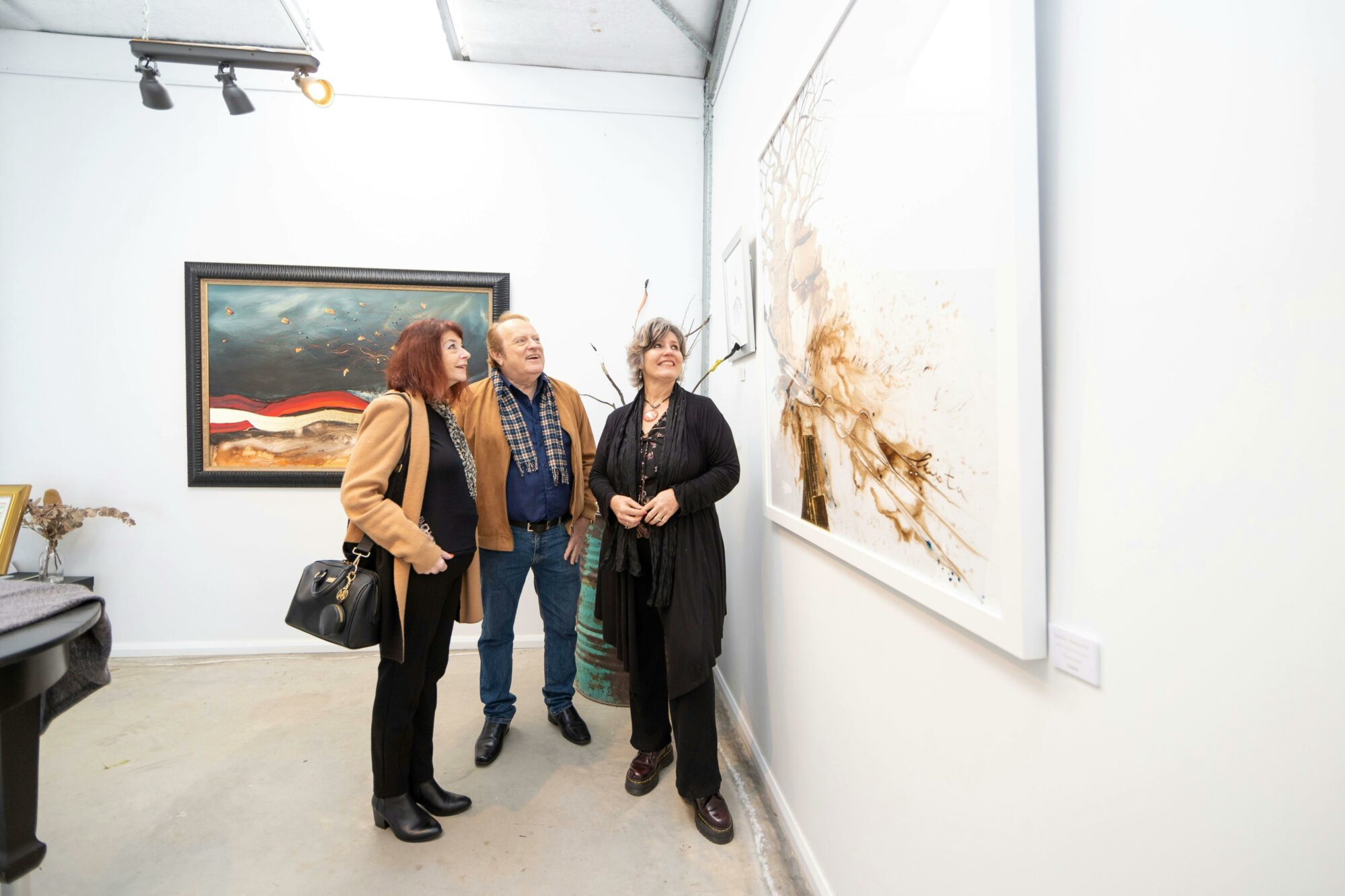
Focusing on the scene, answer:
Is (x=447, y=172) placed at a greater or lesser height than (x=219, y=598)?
greater

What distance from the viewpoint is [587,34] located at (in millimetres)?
3090

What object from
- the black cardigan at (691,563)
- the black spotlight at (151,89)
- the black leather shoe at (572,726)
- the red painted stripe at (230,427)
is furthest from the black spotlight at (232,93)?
the black leather shoe at (572,726)

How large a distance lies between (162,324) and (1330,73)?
4237 mm

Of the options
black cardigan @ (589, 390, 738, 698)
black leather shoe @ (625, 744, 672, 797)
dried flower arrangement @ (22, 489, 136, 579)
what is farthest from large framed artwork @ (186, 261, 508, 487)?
black leather shoe @ (625, 744, 672, 797)

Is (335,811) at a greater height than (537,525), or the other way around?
(537,525)

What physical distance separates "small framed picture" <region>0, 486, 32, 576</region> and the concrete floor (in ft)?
2.56

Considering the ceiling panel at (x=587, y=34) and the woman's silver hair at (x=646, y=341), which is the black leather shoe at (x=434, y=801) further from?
the ceiling panel at (x=587, y=34)

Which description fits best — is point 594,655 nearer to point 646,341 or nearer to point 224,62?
point 646,341

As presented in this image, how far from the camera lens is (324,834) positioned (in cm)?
188

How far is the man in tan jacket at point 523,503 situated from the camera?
222 cm

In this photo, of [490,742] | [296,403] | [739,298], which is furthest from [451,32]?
[490,742]

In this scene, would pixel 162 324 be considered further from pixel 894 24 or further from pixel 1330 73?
pixel 1330 73

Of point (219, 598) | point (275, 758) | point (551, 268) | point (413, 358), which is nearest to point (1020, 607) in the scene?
point (413, 358)

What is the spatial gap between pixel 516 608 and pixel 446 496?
75 cm
